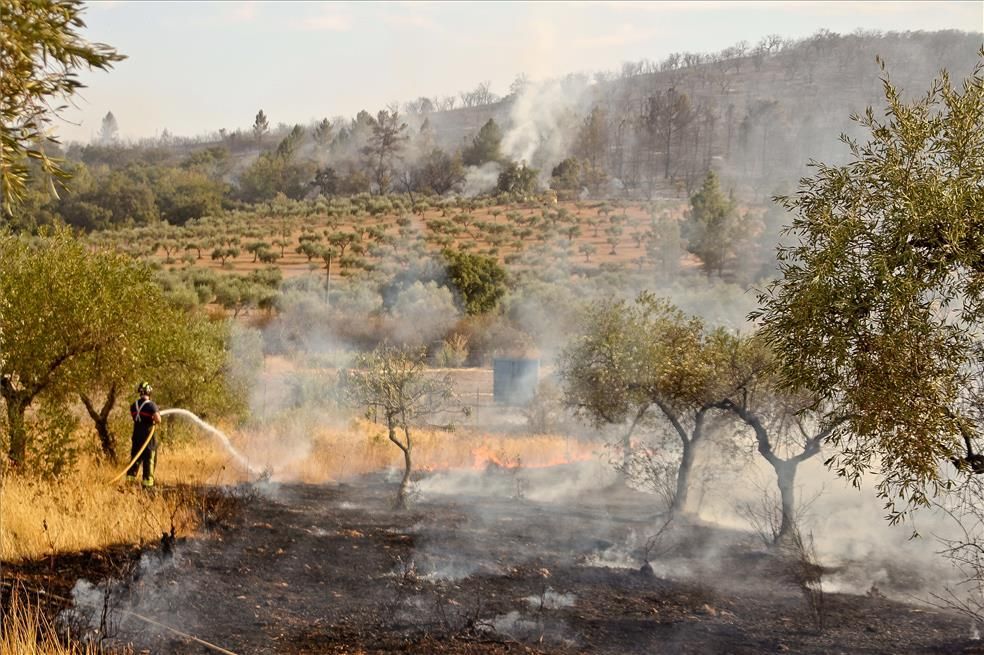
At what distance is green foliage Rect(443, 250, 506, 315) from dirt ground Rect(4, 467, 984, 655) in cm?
3746

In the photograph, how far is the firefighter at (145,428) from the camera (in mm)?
17188

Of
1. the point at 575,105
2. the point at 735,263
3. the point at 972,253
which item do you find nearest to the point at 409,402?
the point at 972,253

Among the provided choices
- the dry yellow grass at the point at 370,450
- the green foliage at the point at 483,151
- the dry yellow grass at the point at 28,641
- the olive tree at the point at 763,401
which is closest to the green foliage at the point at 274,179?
the green foliage at the point at 483,151

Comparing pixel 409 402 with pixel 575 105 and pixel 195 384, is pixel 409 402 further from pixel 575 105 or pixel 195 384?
pixel 575 105

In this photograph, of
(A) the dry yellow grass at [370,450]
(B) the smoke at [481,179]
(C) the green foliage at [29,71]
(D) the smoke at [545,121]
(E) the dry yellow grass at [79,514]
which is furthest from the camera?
(D) the smoke at [545,121]

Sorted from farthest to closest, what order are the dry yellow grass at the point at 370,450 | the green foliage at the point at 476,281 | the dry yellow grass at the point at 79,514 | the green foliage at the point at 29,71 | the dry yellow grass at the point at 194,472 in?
the green foliage at the point at 476,281 < the dry yellow grass at the point at 370,450 < the dry yellow grass at the point at 194,472 < the dry yellow grass at the point at 79,514 < the green foliage at the point at 29,71

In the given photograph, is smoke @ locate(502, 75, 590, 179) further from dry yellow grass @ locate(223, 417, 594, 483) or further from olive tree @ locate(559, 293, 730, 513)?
olive tree @ locate(559, 293, 730, 513)

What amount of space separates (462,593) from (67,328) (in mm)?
9124

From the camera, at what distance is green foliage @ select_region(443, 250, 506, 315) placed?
58312mm

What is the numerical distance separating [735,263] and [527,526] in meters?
55.7

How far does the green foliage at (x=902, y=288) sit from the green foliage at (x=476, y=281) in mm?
47587

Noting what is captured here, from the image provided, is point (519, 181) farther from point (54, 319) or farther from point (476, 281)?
point (54, 319)

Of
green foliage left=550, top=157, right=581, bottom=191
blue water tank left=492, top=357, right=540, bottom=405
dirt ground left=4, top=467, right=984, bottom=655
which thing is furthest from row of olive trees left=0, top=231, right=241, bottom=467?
green foliage left=550, top=157, right=581, bottom=191

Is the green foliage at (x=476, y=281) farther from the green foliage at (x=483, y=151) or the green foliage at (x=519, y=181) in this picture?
the green foliage at (x=483, y=151)
